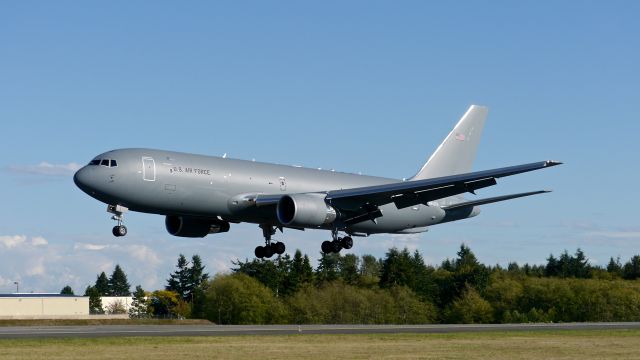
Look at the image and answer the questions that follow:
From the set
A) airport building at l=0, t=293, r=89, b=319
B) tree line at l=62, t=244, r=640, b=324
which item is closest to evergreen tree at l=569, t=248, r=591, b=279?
tree line at l=62, t=244, r=640, b=324

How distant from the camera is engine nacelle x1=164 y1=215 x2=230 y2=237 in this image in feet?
200

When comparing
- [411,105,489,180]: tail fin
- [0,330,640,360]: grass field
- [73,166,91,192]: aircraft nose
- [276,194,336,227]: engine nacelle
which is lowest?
[0,330,640,360]: grass field

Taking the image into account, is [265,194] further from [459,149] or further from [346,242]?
[459,149]

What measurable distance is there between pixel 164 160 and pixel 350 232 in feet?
46.1

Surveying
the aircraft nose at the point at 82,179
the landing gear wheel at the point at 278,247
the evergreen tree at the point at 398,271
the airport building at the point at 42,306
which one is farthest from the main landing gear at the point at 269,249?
the evergreen tree at the point at 398,271

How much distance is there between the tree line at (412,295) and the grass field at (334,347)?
59305 millimetres

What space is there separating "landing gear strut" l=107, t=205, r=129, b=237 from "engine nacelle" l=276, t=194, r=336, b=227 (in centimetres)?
857

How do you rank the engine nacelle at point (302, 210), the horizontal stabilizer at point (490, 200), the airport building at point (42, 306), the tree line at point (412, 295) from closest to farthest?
the engine nacelle at point (302, 210) < the horizontal stabilizer at point (490, 200) < the tree line at point (412, 295) < the airport building at point (42, 306)

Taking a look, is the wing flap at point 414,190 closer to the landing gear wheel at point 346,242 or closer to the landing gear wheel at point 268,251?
the landing gear wheel at point 346,242

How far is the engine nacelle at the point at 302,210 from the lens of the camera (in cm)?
5603

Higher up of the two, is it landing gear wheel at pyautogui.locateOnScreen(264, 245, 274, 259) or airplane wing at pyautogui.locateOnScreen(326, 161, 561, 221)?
airplane wing at pyautogui.locateOnScreen(326, 161, 561, 221)

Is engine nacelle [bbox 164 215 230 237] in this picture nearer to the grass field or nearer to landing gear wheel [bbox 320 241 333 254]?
landing gear wheel [bbox 320 241 333 254]

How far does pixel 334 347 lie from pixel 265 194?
43.2 feet

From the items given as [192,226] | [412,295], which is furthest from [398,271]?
[192,226]
